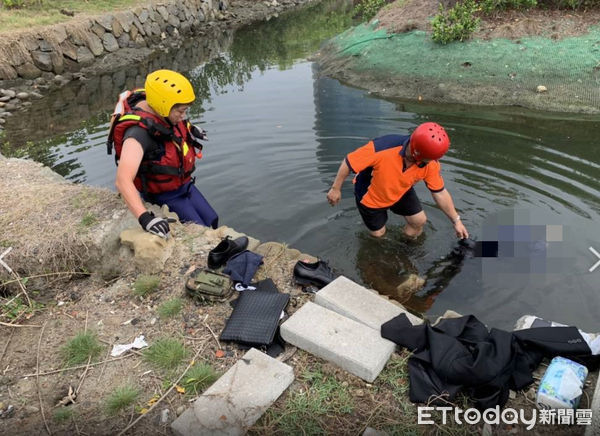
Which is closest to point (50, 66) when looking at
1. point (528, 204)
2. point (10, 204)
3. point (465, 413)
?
point (10, 204)

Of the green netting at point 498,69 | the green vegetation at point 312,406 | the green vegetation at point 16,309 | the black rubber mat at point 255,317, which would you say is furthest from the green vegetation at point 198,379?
the green netting at point 498,69

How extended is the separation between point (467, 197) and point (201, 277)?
4326mm

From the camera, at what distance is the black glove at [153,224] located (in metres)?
4.00

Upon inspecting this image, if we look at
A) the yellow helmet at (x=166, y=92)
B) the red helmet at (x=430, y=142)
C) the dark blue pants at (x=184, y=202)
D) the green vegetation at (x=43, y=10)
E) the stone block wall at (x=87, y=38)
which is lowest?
the dark blue pants at (x=184, y=202)

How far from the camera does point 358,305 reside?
3.57 metres

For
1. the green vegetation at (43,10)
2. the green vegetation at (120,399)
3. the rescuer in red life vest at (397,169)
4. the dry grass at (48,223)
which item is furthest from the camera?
the green vegetation at (43,10)

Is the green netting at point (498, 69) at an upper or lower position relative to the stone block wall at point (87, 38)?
lower

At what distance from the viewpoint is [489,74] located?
992 centimetres

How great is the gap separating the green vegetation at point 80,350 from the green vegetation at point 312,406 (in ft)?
4.96

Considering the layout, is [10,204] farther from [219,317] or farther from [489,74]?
[489,74]

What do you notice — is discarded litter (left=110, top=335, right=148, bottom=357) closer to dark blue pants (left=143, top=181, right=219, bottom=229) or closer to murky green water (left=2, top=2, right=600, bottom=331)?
dark blue pants (left=143, top=181, right=219, bottom=229)

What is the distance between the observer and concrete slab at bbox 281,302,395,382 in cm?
305

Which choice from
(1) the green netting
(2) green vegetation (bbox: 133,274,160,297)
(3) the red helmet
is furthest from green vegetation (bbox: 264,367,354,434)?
(1) the green netting

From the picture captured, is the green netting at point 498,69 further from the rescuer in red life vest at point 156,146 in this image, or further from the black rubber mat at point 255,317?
the black rubber mat at point 255,317
